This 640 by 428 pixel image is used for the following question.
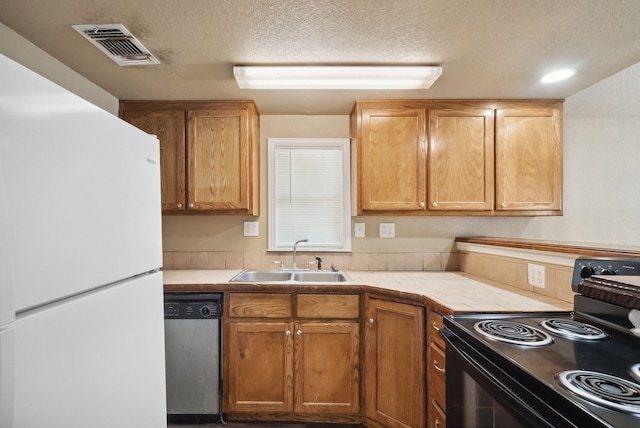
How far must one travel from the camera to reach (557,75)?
71.8 inches

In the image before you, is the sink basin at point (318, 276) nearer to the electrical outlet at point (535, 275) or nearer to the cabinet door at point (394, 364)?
the cabinet door at point (394, 364)

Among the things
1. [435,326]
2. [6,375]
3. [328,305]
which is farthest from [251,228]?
[6,375]

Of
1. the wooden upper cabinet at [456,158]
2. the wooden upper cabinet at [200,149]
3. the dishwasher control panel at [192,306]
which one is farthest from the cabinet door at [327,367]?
the wooden upper cabinet at [200,149]

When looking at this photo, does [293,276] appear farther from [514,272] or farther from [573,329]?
[573,329]

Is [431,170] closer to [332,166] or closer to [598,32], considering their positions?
[332,166]

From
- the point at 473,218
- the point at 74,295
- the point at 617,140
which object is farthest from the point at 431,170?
the point at 74,295

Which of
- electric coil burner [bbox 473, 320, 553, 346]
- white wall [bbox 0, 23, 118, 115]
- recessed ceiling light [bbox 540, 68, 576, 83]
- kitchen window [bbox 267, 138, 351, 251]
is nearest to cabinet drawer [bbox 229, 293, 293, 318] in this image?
kitchen window [bbox 267, 138, 351, 251]

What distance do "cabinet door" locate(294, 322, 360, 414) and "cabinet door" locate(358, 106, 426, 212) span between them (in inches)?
36.0

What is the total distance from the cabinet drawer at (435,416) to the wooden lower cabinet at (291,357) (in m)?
0.48

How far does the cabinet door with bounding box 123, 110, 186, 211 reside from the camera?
216 centimetres

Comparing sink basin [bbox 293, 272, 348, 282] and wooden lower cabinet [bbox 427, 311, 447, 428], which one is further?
sink basin [bbox 293, 272, 348, 282]

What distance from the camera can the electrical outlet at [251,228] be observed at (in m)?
2.49

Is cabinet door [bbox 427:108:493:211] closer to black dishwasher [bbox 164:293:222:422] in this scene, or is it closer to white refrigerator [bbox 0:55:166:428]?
black dishwasher [bbox 164:293:222:422]

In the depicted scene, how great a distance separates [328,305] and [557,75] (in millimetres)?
2118
